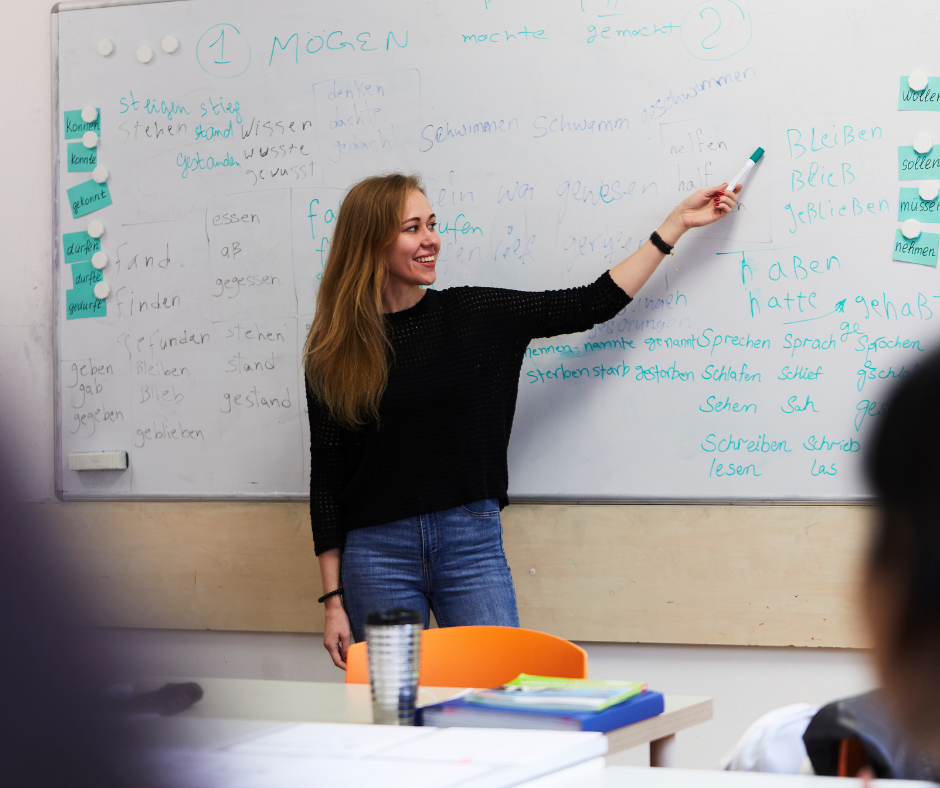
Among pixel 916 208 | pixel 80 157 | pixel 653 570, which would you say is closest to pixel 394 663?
pixel 653 570

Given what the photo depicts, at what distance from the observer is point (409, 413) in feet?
6.71

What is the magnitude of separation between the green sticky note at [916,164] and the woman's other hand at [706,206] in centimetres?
38

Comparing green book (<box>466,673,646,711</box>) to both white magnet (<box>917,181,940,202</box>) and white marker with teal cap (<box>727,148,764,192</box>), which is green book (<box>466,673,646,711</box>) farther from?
white magnet (<box>917,181,940,202</box>)

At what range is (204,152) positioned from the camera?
2666 mm

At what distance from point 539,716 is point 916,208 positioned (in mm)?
1688

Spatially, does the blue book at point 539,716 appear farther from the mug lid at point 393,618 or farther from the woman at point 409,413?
the woman at point 409,413

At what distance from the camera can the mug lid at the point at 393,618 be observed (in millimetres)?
1175

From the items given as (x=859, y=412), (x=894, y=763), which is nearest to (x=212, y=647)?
(x=859, y=412)

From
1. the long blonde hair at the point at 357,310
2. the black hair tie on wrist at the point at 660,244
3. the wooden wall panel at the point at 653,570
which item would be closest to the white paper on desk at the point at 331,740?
the long blonde hair at the point at 357,310

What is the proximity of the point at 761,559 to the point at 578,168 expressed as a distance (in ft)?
3.59

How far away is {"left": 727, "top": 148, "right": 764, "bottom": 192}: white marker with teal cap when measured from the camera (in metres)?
2.28

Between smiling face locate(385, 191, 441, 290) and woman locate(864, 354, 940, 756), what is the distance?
5.53 feet

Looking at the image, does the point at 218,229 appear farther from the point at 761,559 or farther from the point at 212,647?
the point at 761,559

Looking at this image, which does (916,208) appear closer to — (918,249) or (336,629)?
(918,249)
